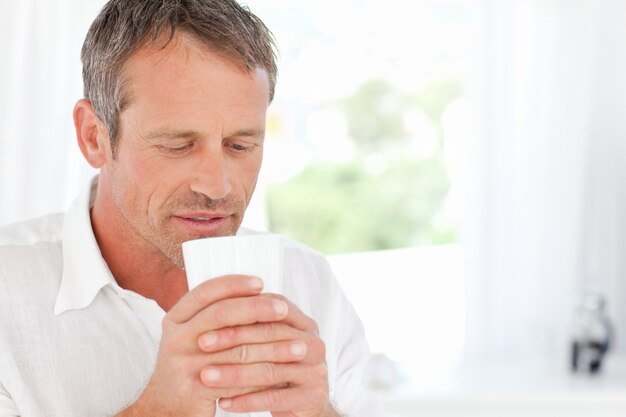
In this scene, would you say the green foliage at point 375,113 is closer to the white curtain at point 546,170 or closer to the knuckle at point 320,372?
the white curtain at point 546,170

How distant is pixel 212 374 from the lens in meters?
1.06

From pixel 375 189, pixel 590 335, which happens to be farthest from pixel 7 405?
pixel 375 189

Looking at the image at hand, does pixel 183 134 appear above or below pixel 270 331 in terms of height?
above

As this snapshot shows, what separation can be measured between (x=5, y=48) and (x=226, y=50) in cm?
211

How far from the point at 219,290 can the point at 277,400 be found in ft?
0.50

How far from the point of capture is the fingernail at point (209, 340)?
1.05 metres

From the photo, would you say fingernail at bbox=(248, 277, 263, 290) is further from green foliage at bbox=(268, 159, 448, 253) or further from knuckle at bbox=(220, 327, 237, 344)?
green foliage at bbox=(268, 159, 448, 253)

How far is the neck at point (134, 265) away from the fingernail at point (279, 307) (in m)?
0.41

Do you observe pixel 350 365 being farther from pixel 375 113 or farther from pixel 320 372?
pixel 375 113

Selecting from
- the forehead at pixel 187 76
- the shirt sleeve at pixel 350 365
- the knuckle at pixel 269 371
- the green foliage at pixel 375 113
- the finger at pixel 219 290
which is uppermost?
the green foliage at pixel 375 113

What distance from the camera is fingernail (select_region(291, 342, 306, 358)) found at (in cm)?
108

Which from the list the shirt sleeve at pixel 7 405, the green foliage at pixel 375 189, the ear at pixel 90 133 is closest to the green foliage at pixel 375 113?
the green foliage at pixel 375 189

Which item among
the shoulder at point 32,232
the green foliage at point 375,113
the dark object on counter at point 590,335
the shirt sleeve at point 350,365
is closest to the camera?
the shoulder at point 32,232

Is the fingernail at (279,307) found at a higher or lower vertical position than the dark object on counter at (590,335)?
higher
